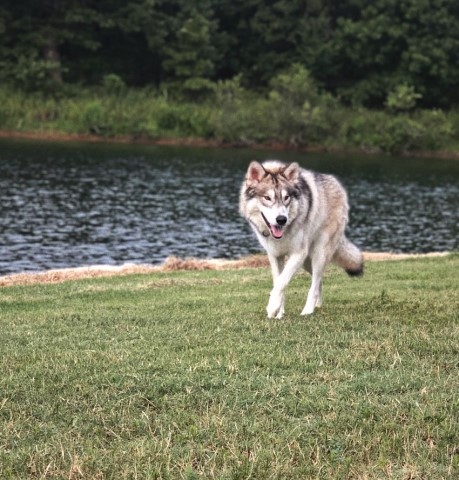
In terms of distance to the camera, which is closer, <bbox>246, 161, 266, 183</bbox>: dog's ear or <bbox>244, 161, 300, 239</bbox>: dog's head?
<bbox>244, 161, 300, 239</bbox>: dog's head

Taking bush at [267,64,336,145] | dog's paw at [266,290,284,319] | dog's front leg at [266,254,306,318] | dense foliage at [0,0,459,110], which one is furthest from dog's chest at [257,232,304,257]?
dense foliage at [0,0,459,110]

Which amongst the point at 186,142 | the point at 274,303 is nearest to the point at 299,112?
the point at 186,142

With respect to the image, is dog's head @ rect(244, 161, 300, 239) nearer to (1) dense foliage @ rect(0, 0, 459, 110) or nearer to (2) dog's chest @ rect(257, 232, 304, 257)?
(2) dog's chest @ rect(257, 232, 304, 257)

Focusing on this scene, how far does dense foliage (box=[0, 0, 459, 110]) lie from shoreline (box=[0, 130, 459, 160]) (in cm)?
672

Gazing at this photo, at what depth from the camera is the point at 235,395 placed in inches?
263

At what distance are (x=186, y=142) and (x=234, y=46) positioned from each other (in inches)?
765

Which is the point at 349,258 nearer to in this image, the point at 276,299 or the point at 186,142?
the point at 276,299

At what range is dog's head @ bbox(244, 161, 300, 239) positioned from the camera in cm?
1041

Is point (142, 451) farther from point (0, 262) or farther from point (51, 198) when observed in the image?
point (51, 198)

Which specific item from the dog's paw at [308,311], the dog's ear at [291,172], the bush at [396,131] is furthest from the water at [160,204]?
the dog's ear at [291,172]

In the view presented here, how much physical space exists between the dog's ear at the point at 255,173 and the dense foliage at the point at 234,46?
234 ft

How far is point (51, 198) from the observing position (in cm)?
4216

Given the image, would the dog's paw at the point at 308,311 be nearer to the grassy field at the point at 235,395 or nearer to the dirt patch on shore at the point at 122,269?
the grassy field at the point at 235,395

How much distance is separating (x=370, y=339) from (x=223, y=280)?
992 cm
